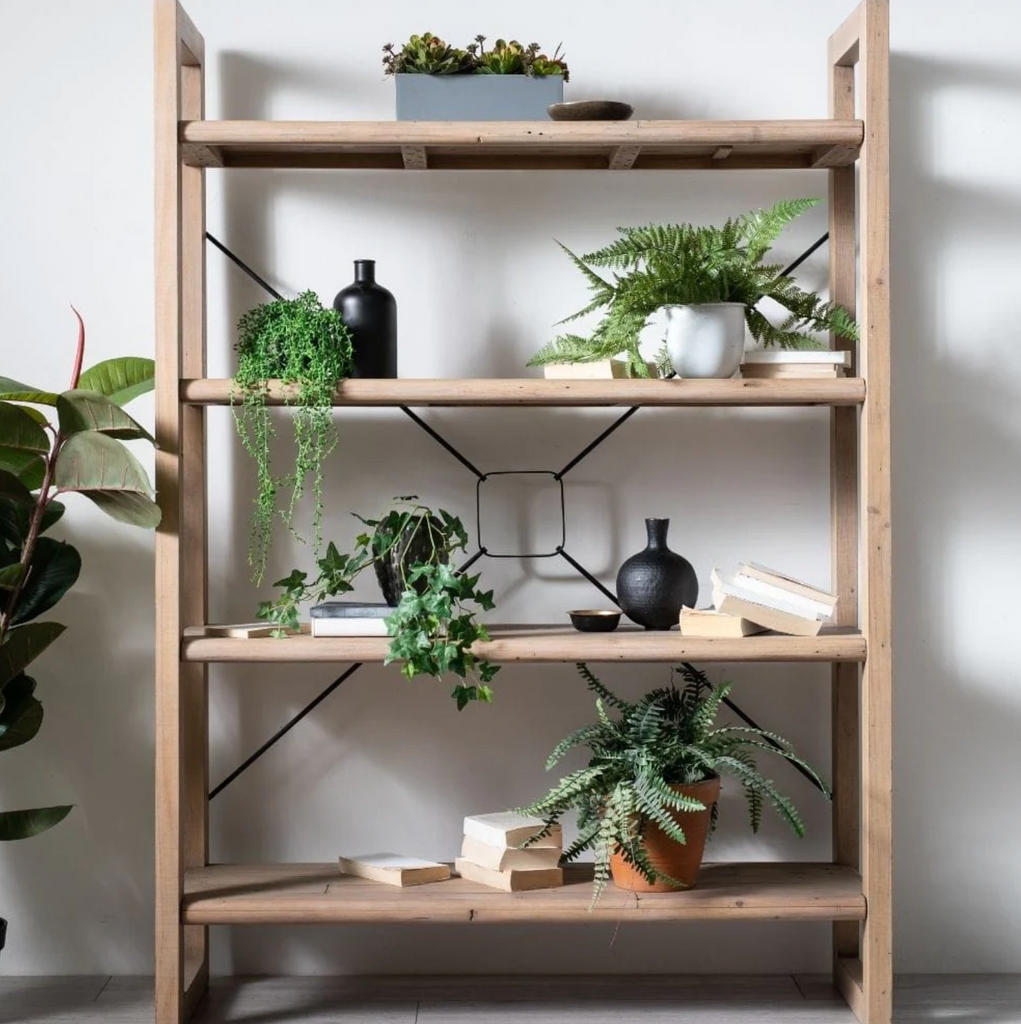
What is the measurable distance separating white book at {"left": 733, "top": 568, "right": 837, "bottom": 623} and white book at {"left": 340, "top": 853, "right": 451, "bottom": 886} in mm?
784

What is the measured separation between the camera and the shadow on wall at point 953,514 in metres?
2.61

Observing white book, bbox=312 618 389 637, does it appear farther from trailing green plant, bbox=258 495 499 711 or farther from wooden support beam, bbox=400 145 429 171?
wooden support beam, bbox=400 145 429 171

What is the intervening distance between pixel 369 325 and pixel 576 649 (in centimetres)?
70

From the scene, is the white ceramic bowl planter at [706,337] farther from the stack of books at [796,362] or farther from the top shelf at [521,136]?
the top shelf at [521,136]

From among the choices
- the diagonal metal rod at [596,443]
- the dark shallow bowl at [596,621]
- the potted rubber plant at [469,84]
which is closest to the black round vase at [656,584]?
the dark shallow bowl at [596,621]

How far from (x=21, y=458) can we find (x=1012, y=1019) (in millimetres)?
2120

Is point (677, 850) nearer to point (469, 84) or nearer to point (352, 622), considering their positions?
point (352, 622)

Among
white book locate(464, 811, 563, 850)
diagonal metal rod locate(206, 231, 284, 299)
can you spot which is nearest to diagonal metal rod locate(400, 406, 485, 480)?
diagonal metal rod locate(206, 231, 284, 299)

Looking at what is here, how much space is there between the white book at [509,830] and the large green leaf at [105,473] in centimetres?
82

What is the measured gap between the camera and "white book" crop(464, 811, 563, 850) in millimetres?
2322

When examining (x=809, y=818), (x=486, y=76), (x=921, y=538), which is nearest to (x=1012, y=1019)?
(x=809, y=818)

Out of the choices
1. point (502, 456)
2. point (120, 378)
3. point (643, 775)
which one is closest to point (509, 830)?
point (643, 775)

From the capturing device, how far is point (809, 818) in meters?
2.62

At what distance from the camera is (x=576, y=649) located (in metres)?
2.21
